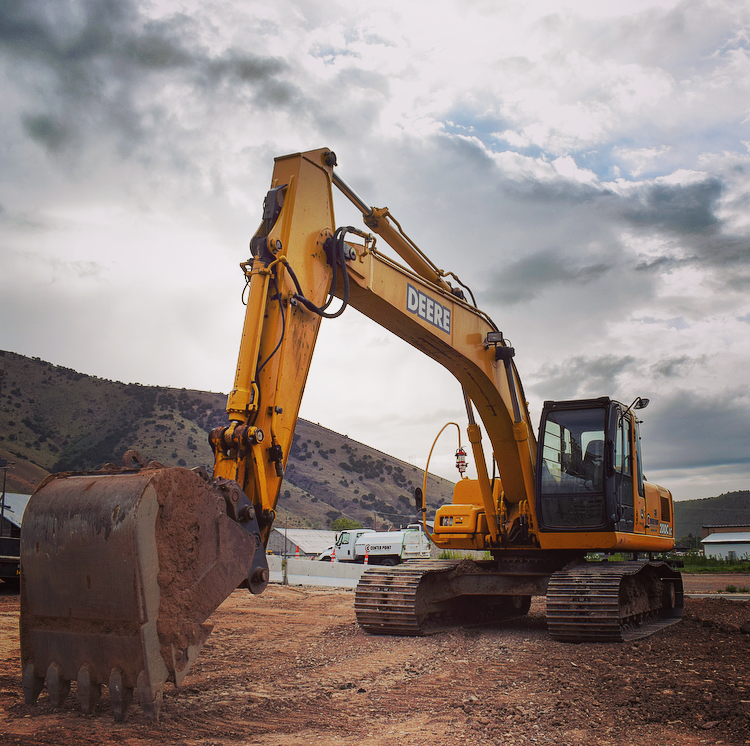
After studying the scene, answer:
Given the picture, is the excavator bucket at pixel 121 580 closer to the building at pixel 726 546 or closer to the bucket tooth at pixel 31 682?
the bucket tooth at pixel 31 682

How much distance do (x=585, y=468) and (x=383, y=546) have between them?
19.2 meters

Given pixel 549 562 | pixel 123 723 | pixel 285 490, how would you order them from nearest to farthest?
1. pixel 123 723
2. pixel 549 562
3. pixel 285 490

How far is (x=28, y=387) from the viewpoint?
6888 cm

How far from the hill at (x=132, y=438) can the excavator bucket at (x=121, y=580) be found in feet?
176

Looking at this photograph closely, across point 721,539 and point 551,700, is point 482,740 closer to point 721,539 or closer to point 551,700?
point 551,700

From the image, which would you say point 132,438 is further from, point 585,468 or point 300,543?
point 585,468

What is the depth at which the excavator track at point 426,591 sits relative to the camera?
384 inches

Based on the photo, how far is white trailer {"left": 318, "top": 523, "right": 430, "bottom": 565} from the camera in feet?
90.3

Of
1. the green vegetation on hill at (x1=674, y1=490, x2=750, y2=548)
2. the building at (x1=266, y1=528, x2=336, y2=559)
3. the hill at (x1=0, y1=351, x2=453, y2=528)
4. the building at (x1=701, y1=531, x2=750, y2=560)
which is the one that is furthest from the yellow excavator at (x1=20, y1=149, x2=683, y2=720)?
the green vegetation on hill at (x1=674, y1=490, x2=750, y2=548)

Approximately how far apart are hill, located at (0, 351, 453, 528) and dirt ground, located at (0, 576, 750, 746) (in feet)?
169

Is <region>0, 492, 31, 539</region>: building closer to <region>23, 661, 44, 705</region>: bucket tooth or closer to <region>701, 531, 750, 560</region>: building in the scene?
<region>23, 661, 44, 705</region>: bucket tooth

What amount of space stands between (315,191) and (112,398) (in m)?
71.6

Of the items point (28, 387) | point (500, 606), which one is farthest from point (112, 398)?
point (500, 606)

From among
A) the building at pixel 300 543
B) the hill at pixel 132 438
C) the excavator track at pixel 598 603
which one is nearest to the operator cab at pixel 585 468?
the excavator track at pixel 598 603
